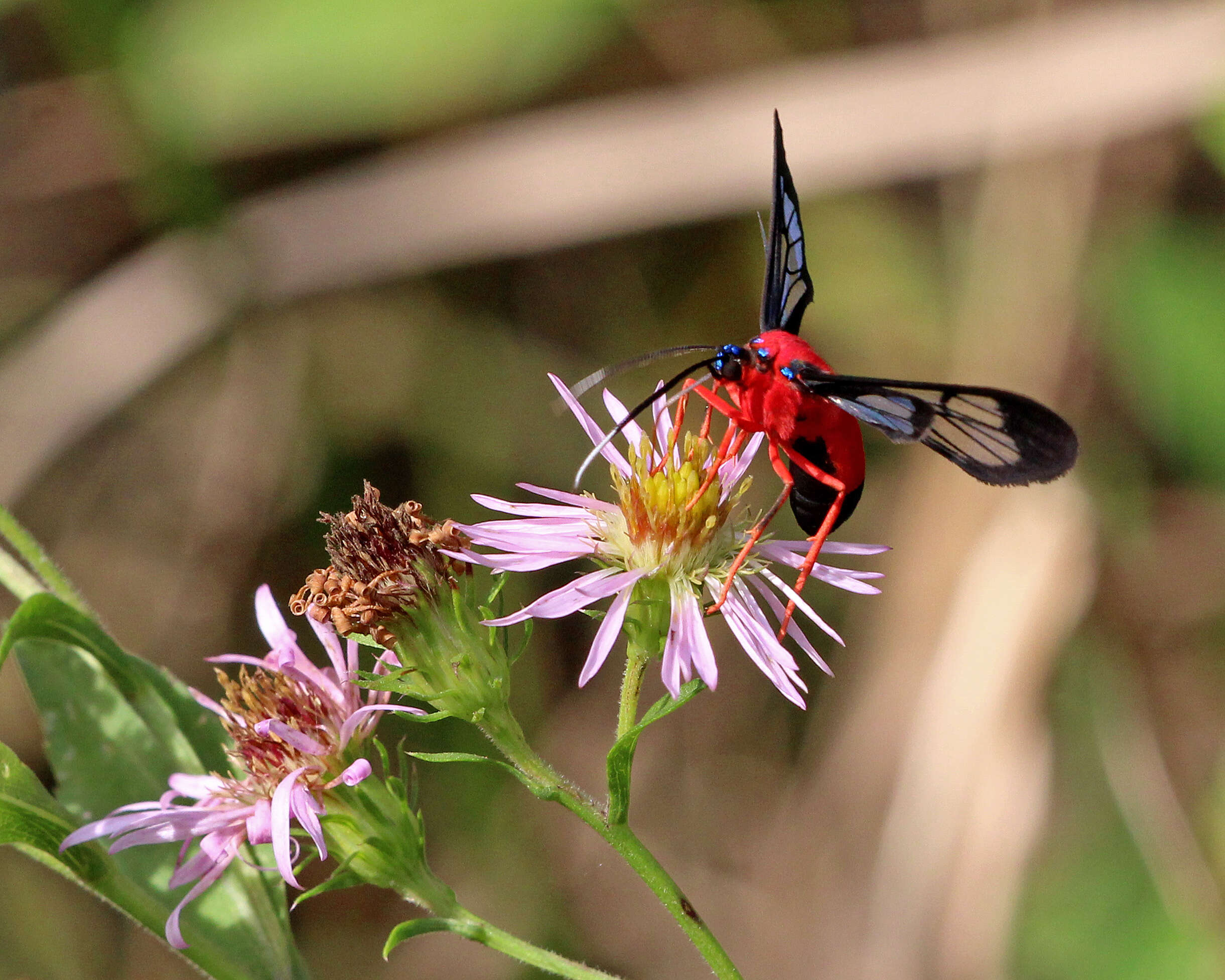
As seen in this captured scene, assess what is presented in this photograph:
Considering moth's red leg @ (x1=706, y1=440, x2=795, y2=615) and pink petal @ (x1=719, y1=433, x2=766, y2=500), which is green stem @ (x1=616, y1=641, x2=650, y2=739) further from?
pink petal @ (x1=719, y1=433, x2=766, y2=500)

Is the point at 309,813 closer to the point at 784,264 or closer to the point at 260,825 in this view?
the point at 260,825

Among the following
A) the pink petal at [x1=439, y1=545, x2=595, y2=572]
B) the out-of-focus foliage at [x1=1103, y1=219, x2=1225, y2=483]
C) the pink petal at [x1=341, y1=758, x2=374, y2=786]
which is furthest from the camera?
the out-of-focus foliage at [x1=1103, y1=219, x2=1225, y2=483]

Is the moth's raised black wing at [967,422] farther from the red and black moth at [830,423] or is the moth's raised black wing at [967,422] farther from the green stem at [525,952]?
the green stem at [525,952]

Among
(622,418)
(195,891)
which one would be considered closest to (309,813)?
(195,891)

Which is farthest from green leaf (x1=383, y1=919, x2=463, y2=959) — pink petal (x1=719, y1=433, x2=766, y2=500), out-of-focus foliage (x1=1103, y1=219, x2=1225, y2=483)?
out-of-focus foliage (x1=1103, y1=219, x2=1225, y2=483)

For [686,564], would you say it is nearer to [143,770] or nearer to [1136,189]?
[143,770]

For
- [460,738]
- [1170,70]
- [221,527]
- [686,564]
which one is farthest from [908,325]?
[686,564]
